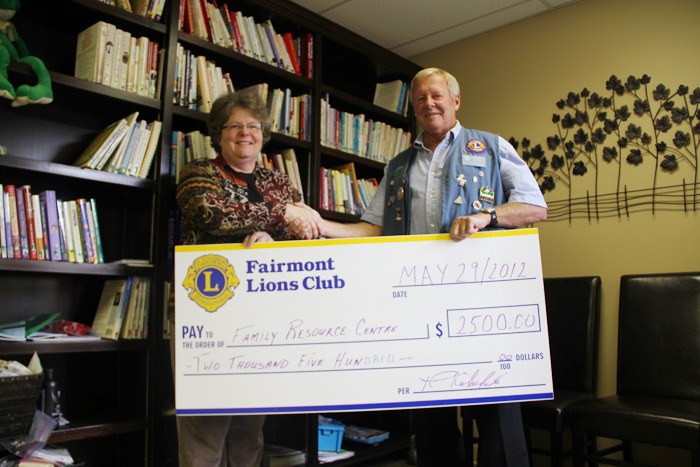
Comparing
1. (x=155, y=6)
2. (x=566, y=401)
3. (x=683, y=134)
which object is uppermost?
(x=155, y=6)

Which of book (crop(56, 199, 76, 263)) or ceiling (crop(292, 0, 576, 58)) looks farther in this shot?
ceiling (crop(292, 0, 576, 58))

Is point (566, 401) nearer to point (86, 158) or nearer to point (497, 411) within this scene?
point (497, 411)

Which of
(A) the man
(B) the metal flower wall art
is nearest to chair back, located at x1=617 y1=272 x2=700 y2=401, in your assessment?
(B) the metal flower wall art

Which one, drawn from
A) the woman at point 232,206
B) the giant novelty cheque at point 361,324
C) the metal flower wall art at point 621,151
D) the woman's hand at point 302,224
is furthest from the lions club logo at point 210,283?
the metal flower wall art at point 621,151

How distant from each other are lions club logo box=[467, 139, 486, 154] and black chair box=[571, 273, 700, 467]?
1211 mm

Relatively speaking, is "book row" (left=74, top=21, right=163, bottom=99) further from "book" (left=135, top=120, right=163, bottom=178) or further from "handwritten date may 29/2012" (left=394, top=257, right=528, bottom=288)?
"handwritten date may 29/2012" (left=394, top=257, right=528, bottom=288)

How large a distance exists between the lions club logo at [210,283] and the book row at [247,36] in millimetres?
1296

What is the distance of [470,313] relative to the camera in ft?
5.22

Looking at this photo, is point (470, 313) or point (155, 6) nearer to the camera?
point (470, 313)

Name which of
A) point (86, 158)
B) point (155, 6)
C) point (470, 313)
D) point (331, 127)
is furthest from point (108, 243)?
point (470, 313)

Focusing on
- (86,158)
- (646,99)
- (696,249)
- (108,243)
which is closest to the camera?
(86,158)

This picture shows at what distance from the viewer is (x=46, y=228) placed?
80.4 inches

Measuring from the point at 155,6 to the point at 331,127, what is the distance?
3.59 feet

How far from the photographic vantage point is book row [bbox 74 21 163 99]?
2170 mm
